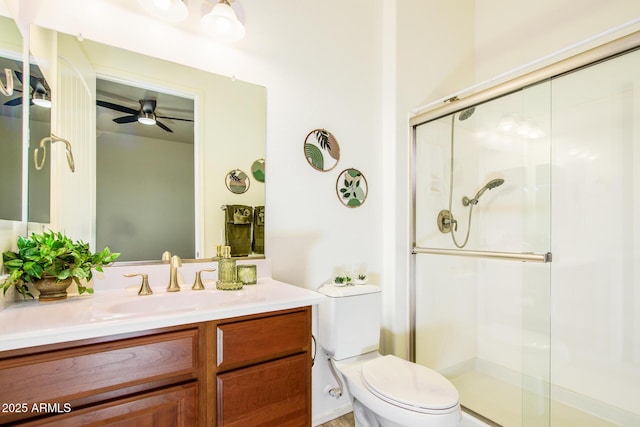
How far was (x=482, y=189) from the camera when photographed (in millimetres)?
2180

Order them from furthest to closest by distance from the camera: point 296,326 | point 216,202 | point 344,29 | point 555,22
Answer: point 555,22 → point 344,29 → point 216,202 → point 296,326

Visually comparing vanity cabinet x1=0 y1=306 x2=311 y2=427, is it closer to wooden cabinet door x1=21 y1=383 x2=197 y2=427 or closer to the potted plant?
wooden cabinet door x1=21 y1=383 x2=197 y2=427

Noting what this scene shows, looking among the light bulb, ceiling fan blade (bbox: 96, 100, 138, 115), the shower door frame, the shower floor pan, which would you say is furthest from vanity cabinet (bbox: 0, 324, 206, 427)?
the shower floor pan

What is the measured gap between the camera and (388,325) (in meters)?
2.07

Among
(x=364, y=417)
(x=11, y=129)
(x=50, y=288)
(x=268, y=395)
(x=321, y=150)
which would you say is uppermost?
(x=321, y=150)

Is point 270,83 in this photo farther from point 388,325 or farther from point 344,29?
point 388,325

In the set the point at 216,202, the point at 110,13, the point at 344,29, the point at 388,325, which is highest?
the point at 344,29

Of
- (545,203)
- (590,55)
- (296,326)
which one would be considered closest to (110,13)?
(296,326)

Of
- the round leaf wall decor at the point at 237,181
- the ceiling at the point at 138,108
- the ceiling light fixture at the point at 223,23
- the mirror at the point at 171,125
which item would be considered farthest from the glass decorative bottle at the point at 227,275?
the ceiling light fixture at the point at 223,23

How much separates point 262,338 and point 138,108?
1120 millimetres

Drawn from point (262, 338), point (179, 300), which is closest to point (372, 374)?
point (262, 338)

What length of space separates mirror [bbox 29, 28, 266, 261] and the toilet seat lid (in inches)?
37.5

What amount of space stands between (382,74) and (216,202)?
56.7 inches

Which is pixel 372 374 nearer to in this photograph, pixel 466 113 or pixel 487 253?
pixel 487 253
